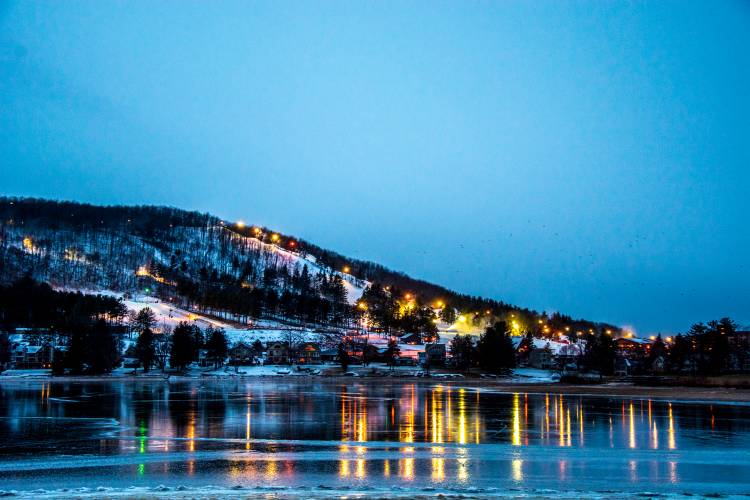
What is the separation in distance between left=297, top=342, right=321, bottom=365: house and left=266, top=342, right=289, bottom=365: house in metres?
2.77

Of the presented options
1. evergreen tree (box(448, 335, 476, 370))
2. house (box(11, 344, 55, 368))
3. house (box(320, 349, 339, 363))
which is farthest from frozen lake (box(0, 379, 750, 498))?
house (box(320, 349, 339, 363))

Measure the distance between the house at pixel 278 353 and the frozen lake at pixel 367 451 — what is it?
8998 cm

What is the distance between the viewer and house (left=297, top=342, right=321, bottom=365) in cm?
12681

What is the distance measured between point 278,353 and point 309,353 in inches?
246

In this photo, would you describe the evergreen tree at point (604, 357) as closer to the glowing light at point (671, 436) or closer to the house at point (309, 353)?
the house at point (309, 353)

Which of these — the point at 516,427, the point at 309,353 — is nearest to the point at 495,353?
the point at 309,353

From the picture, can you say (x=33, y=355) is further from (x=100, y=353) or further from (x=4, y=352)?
(x=100, y=353)

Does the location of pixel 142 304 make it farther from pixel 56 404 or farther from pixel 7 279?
pixel 56 404

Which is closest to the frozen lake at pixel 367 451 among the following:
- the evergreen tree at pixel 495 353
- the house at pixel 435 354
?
the evergreen tree at pixel 495 353

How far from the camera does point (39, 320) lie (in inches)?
5143

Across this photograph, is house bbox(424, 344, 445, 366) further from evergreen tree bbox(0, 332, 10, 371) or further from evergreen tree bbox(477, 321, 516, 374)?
evergreen tree bbox(0, 332, 10, 371)

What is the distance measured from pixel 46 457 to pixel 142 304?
16902 cm

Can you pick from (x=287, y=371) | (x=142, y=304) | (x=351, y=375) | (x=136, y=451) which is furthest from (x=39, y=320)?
(x=136, y=451)

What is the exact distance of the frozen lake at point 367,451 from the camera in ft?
47.3
